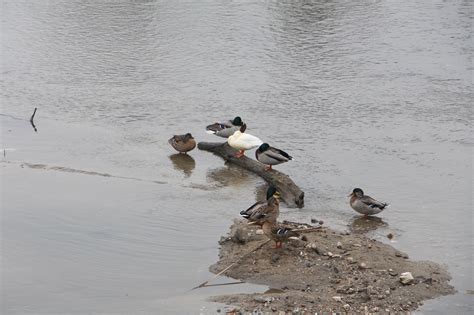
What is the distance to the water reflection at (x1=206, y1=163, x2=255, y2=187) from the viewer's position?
40.5 feet

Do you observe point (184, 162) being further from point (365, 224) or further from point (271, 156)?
point (365, 224)

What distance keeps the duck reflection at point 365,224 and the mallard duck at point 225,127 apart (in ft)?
10.3

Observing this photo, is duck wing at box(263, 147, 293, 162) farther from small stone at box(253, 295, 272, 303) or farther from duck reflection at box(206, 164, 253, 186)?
small stone at box(253, 295, 272, 303)

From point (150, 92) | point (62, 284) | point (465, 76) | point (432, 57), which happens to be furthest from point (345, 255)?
point (432, 57)

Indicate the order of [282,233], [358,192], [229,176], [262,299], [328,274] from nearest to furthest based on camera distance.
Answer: [262,299], [328,274], [282,233], [358,192], [229,176]

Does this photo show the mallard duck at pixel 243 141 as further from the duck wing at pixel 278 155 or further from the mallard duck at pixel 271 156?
the duck wing at pixel 278 155

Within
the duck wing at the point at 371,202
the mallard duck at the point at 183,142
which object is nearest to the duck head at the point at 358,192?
the duck wing at the point at 371,202

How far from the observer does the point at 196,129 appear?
47.2 feet

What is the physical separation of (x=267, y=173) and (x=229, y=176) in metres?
0.67

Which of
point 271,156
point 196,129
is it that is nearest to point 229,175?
point 271,156

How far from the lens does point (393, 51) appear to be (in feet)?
61.4

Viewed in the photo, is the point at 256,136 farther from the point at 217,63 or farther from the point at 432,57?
the point at 432,57

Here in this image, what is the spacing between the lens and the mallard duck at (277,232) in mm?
9367

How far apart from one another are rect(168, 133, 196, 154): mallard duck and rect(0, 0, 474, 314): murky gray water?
0.22 meters
